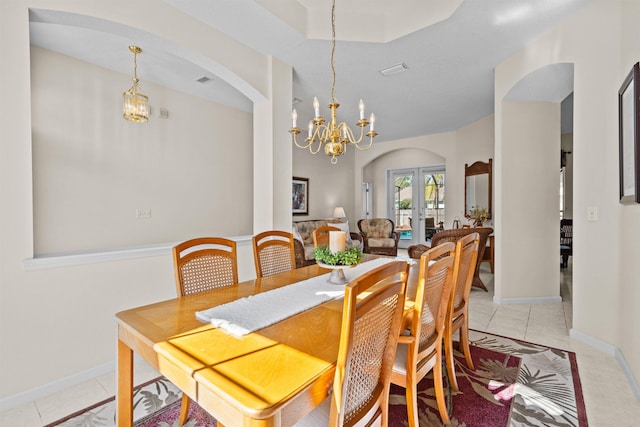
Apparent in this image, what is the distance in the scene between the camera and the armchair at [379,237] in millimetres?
6430

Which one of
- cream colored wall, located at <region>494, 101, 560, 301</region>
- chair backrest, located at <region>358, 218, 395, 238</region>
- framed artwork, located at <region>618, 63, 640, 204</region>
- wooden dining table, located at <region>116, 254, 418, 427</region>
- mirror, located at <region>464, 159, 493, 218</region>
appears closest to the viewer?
wooden dining table, located at <region>116, 254, 418, 427</region>

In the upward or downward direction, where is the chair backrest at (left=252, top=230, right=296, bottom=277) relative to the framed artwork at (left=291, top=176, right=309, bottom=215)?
downward

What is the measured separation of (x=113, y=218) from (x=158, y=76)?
1.70 meters

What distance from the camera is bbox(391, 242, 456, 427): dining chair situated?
1282 millimetres

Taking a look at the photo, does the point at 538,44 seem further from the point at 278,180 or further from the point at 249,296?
the point at 249,296

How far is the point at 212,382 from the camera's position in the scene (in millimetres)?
851

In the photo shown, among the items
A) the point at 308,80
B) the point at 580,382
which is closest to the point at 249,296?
the point at 580,382

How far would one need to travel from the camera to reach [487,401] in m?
1.82

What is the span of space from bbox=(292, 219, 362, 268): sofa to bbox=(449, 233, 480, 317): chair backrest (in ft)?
8.18

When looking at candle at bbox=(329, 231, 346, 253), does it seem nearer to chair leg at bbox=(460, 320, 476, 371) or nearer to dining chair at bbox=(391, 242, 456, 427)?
dining chair at bbox=(391, 242, 456, 427)

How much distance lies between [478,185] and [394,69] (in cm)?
340

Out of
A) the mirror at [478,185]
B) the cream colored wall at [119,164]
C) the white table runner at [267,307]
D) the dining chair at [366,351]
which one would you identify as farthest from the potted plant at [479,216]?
the dining chair at [366,351]

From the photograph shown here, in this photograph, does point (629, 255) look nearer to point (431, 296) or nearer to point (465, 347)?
point (465, 347)

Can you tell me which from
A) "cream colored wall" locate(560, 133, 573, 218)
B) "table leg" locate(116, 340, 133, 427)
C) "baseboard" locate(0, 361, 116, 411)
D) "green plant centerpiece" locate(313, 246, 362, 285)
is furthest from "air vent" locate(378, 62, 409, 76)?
"cream colored wall" locate(560, 133, 573, 218)
